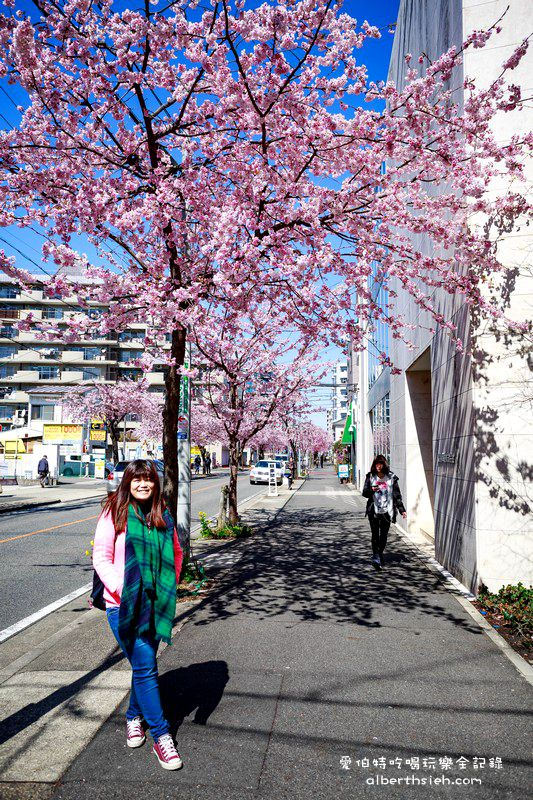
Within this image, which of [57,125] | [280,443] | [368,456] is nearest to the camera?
[57,125]

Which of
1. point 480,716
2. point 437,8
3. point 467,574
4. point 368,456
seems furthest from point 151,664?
point 368,456

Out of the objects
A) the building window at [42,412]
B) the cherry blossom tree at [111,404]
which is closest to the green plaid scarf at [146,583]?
the cherry blossom tree at [111,404]

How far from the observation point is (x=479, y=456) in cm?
707

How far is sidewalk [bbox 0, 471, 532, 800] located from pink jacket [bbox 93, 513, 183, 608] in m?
1.01

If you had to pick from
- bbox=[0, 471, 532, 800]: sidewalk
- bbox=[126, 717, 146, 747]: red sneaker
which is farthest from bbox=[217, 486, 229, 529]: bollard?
bbox=[126, 717, 146, 747]: red sneaker

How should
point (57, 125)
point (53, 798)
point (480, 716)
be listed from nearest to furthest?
1. point (53, 798)
2. point (480, 716)
3. point (57, 125)

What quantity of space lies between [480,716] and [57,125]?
7468 millimetres

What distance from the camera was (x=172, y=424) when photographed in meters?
7.64

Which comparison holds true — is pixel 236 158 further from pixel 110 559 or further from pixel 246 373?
pixel 246 373

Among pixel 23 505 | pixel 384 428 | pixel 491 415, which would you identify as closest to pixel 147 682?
pixel 491 415

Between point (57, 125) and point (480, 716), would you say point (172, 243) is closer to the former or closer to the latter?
point (57, 125)

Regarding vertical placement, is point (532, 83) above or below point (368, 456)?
above

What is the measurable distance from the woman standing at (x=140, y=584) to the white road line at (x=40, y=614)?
10.7ft

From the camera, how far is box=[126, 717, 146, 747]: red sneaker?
3547 millimetres
